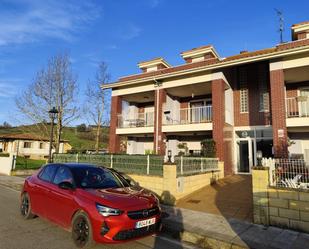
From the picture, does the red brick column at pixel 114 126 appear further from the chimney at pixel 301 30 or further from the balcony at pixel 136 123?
the chimney at pixel 301 30

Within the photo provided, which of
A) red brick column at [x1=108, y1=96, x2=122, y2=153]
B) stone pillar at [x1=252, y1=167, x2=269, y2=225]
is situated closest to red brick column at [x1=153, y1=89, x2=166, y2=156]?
red brick column at [x1=108, y1=96, x2=122, y2=153]

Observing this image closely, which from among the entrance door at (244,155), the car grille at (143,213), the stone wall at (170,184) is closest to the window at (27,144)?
the entrance door at (244,155)

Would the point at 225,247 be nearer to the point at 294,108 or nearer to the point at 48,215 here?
the point at 48,215

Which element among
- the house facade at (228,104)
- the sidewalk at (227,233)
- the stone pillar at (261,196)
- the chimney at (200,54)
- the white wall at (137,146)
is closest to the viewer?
the sidewalk at (227,233)

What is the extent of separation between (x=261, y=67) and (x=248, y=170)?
267 inches

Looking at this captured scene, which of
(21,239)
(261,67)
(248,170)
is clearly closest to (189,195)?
(21,239)

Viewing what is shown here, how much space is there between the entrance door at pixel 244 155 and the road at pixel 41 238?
469 inches

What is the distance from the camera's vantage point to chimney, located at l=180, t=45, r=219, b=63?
1867 centimetres

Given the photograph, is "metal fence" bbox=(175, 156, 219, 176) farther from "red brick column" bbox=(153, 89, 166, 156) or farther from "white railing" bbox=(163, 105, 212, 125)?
"red brick column" bbox=(153, 89, 166, 156)

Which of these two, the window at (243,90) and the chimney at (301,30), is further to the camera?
the window at (243,90)

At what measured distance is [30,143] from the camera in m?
44.1

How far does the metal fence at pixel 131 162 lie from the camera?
33.1ft

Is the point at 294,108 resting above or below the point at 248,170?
above

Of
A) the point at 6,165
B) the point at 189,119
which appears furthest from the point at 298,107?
the point at 6,165
